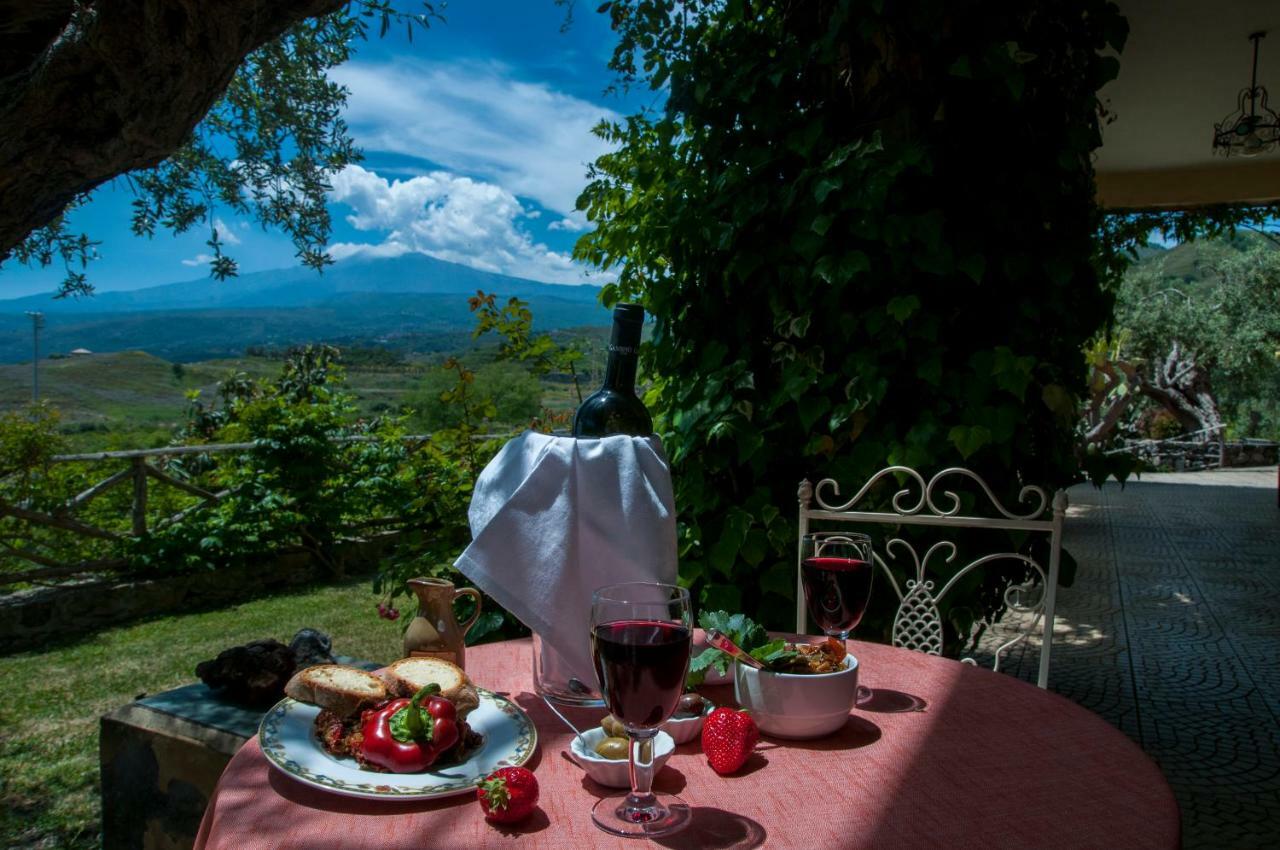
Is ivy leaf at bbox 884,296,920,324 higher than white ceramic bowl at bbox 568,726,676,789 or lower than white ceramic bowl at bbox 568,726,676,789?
higher

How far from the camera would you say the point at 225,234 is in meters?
4.31

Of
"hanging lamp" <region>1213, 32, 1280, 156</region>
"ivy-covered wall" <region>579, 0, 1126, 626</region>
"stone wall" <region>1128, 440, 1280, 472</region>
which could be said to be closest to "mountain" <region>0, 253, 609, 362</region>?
"ivy-covered wall" <region>579, 0, 1126, 626</region>

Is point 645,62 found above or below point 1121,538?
above

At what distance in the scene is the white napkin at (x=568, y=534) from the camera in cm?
97

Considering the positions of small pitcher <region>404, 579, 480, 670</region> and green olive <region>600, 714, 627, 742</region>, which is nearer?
green olive <region>600, 714, 627, 742</region>

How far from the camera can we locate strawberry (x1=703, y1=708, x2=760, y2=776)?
84cm

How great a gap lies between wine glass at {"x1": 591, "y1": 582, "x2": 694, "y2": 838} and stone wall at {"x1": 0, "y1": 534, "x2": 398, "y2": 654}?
560 cm

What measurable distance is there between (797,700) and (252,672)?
113 cm

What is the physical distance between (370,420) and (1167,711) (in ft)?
21.2

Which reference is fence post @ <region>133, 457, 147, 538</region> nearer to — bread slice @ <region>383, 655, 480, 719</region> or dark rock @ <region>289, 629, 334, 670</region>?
dark rock @ <region>289, 629, 334, 670</region>

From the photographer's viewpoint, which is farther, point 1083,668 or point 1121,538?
point 1121,538

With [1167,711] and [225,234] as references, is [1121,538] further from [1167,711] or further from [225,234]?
[225,234]

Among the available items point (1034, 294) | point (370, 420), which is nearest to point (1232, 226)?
point (1034, 294)

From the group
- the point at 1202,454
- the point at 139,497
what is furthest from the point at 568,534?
the point at 1202,454
